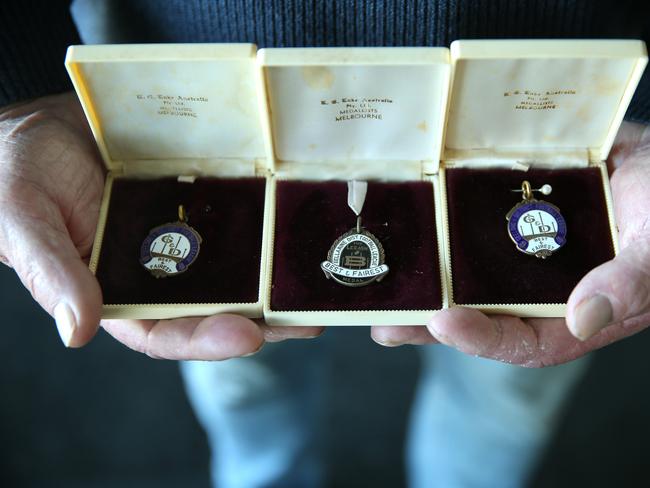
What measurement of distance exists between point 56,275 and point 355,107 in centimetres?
57

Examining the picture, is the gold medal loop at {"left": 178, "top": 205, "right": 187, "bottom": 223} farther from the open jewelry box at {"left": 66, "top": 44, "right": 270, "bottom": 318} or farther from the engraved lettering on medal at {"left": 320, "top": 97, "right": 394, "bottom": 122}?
the engraved lettering on medal at {"left": 320, "top": 97, "right": 394, "bottom": 122}

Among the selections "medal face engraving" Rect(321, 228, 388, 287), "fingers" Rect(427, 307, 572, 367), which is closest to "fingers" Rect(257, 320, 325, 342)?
"medal face engraving" Rect(321, 228, 388, 287)

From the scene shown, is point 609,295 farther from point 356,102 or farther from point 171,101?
point 171,101

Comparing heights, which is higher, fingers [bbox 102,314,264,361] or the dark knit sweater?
the dark knit sweater

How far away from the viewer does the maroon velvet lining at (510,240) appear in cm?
128

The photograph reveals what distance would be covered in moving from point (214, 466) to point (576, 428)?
1.06 metres

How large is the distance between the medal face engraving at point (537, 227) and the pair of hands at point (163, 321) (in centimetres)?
11

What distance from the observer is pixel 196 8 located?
1.31 meters

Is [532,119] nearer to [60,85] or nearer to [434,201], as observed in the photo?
[434,201]

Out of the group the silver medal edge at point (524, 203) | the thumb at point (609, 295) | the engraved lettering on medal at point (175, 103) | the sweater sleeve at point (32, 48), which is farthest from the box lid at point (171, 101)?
the thumb at point (609, 295)

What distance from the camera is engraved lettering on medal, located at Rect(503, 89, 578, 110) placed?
51.3 inches

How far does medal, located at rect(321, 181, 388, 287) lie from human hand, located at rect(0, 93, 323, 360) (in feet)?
0.37

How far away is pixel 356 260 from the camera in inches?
51.0

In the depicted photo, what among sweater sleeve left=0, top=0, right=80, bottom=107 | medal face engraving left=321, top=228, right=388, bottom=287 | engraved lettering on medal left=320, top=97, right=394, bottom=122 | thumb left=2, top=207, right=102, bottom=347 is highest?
sweater sleeve left=0, top=0, right=80, bottom=107
